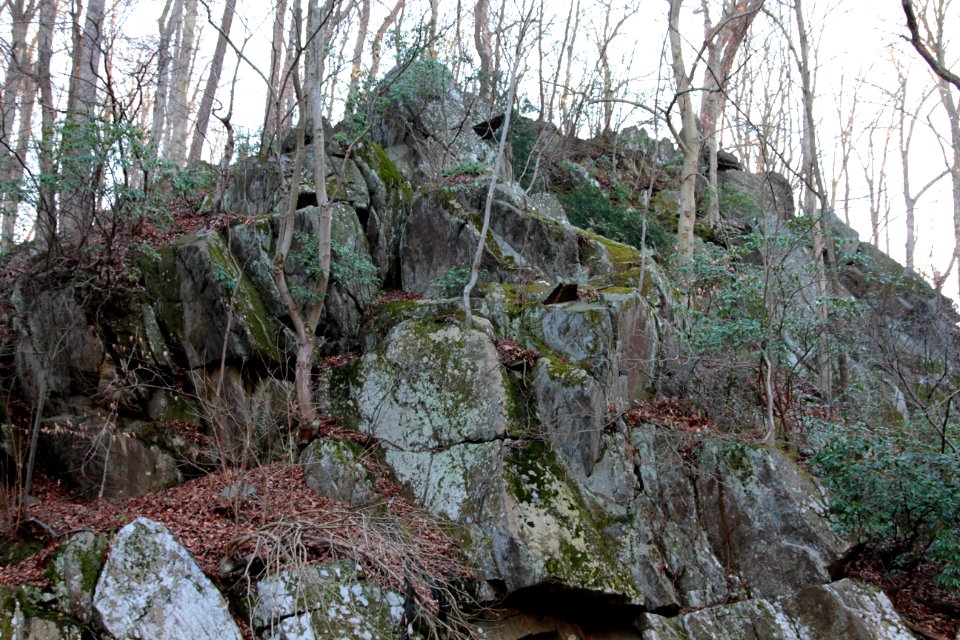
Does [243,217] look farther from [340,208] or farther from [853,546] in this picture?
[853,546]

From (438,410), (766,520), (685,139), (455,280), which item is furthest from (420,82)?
(766,520)

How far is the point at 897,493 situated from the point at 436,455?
5473 mm

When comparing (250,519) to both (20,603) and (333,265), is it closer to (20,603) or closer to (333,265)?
(20,603)

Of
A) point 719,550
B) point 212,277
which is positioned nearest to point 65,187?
point 212,277

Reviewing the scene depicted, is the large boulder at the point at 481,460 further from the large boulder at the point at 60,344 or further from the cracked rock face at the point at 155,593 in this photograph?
the large boulder at the point at 60,344

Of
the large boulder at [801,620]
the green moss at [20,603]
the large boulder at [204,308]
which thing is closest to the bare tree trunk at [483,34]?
the large boulder at [204,308]

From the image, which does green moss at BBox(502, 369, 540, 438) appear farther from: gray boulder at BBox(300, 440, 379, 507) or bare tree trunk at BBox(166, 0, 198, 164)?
bare tree trunk at BBox(166, 0, 198, 164)

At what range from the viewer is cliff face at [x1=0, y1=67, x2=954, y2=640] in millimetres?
6285

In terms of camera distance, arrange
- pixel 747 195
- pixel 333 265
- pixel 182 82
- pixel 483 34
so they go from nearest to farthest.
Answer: pixel 333 265, pixel 182 82, pixel 747 195, pixel 483 34

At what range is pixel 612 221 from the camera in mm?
14867

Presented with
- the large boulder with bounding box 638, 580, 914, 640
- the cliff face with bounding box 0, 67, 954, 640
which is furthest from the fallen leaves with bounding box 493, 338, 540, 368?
the large boulder with bounding box 638, 580, 914, 640

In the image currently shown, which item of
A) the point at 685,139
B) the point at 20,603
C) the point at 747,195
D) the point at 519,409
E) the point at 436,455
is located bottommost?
the point at 20,603

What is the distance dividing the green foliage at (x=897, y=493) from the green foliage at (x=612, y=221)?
708cm

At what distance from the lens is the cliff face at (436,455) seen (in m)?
6.29
